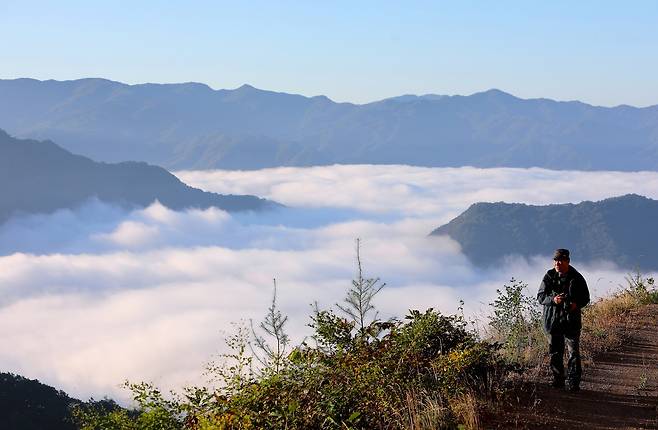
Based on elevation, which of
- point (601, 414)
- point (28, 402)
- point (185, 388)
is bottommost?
point (28, 402)

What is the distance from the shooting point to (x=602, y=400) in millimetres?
8617

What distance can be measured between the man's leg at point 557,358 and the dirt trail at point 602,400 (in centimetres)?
15

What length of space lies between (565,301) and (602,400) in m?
1.22

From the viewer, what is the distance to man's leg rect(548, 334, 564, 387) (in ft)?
29.5

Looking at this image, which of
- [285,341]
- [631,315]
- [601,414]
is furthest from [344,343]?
[631,315]

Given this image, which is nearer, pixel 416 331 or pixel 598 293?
pixel 416 331

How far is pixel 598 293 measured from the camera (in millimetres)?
17469

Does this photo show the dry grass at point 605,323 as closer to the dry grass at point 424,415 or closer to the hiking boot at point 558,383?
the hiking boot at point 558,383

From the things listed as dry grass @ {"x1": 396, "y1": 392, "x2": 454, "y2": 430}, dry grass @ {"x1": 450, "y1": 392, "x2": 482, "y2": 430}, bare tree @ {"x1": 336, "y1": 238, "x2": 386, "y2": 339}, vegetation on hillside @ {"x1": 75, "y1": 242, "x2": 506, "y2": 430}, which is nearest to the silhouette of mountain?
bare tree @ {"x1": 336, "y1": 238, "x2": 386, "y2": 339}

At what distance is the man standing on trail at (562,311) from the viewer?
29.3 feet

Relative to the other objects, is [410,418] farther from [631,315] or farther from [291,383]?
[631,315]

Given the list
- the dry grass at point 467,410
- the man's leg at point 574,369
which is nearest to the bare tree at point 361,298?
the dry grass at point 467,410

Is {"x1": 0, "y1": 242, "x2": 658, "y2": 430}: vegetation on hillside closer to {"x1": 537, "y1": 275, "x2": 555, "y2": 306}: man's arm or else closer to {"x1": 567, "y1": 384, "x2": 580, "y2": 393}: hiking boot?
{"x1": 567, "y1": 384, "x2": 580, "y2": 393}: hiking boot

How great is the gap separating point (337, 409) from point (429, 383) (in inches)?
59.2
